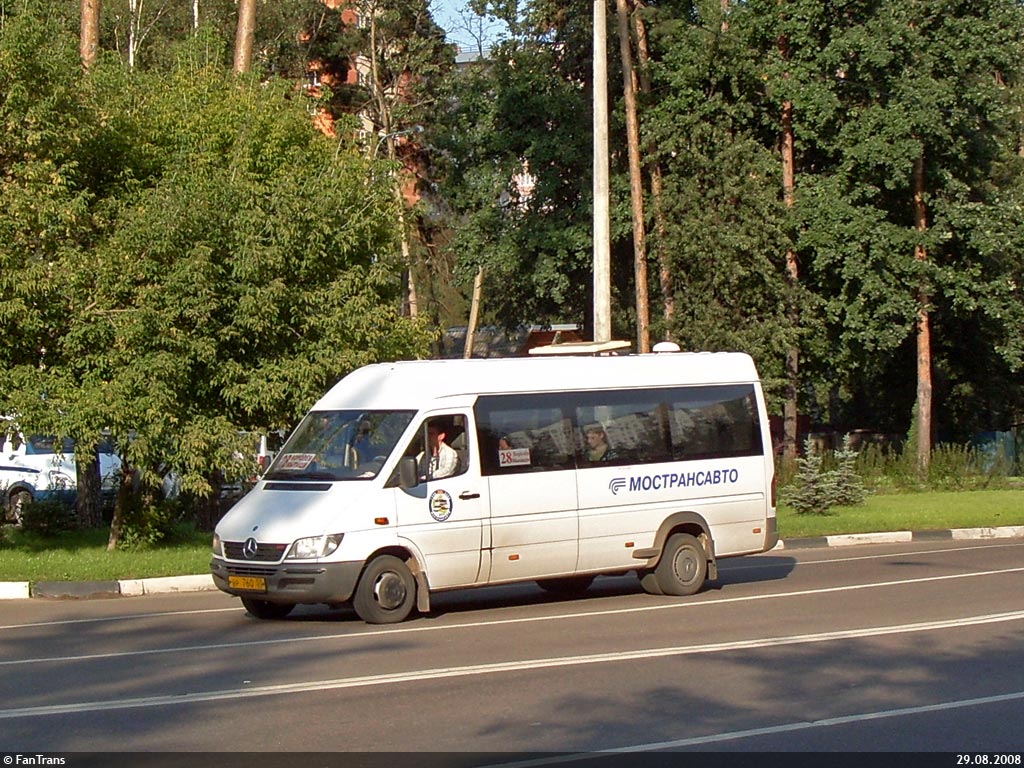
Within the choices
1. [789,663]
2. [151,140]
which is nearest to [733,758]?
[789,663]

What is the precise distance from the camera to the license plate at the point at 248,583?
12.3 meters

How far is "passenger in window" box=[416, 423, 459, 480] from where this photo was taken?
1298 centimetres

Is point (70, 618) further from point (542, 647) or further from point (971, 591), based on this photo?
point (971, 591)

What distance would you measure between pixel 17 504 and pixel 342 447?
12.6 m

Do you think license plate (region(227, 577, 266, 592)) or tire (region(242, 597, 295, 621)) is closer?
license plate (region(227, 577, 266, 592))

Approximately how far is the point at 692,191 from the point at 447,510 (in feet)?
79.5

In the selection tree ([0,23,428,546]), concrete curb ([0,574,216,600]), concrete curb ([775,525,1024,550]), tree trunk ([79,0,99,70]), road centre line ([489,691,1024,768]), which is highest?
tree trunk ([79,0,99,70])

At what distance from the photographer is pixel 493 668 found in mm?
9898

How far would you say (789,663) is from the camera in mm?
10039

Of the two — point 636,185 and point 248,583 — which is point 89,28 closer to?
point 248,583

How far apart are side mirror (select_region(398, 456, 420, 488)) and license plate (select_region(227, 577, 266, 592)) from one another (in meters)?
1.59

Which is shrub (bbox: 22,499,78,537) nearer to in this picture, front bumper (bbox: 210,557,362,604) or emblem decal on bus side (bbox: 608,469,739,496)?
front bumper (bbox: 210,557,362,604)

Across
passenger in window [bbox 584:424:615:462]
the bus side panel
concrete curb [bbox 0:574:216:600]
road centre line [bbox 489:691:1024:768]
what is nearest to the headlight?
the bus side panel

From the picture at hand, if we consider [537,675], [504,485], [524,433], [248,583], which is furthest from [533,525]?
[537,675]
